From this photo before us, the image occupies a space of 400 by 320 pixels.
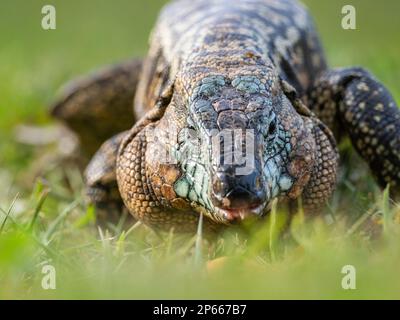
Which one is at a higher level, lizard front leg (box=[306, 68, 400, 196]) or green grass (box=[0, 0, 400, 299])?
lizard front leg (box=[306, 68, 400, 196])

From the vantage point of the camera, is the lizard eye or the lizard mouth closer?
the lizard mouth

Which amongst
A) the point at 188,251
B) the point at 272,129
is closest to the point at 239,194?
the point at 272,129

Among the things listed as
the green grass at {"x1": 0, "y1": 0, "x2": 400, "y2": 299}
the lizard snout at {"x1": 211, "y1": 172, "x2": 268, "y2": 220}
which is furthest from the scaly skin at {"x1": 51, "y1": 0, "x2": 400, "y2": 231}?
the green grass at {"x1": 0, "y1": 0, "x2": 400, "y2": 299}

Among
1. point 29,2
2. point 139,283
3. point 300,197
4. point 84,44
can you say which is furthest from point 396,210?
point 29,2

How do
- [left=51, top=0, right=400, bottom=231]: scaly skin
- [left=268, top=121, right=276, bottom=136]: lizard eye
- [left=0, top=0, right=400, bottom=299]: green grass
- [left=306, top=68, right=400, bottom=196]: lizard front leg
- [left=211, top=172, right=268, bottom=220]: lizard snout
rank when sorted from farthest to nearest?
1. [left=306, top=68, right=400, bottom=196]: lizard front leg
2. [left=268, top=121, right=276, bottom=136]: lizard eye
3. [left=51, top=0, right=400, bottom=231]: scaly skin
4. [left=211, top=172, right=268, bottom=220]: lizard snout
5. [left=0, top=0, right=400, bottom=299]: green grass

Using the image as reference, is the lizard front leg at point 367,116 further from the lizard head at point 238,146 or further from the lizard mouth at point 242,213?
the lizard mouth at point 242,213

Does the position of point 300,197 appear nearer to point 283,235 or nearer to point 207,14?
point 283,235

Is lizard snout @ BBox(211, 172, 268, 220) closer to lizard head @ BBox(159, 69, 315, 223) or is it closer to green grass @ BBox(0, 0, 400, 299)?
lizard head @ BBox(159, 69, 315, 223)

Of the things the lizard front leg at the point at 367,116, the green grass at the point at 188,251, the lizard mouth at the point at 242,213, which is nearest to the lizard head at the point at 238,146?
the lizard mouth at the point at 242,213
